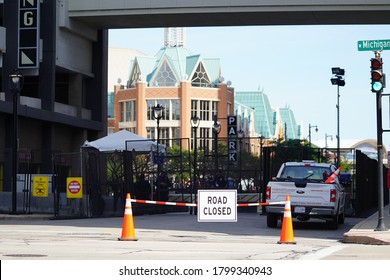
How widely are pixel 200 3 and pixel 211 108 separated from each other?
98728mm

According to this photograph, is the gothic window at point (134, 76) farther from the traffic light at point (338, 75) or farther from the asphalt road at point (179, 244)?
the asphalt road at point (179, 244)

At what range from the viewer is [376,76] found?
21719 millimetres

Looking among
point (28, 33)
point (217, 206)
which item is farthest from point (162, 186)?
point (217, 206)

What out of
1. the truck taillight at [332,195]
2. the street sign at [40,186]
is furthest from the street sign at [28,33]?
the truck taillight at [332,195]

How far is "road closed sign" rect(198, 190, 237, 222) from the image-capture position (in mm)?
20672

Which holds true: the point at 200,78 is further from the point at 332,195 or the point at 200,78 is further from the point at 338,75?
the point at 332,195

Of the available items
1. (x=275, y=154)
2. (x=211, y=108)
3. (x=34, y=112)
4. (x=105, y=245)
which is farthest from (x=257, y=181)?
(x=211, y=108)

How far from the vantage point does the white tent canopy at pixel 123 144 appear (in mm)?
37594

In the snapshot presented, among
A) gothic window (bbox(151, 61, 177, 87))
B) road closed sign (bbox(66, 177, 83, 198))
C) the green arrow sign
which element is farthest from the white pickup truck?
gothic window (bbox(151, 61, 177, 87))

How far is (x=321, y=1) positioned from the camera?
41688mm

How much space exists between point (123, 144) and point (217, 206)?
18527 mm

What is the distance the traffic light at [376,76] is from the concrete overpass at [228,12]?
1918 cm

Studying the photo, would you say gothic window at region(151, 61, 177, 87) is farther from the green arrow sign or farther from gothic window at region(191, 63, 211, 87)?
the green arrow sign
